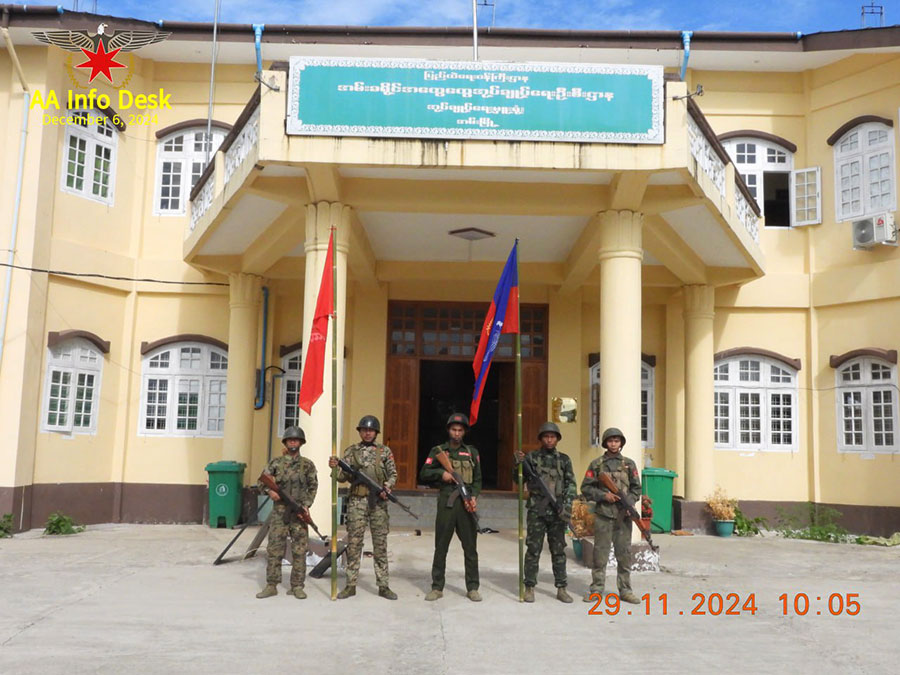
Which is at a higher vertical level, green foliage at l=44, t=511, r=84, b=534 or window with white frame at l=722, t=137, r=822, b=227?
window with white frame at l=722, t=137, r=822, b=227

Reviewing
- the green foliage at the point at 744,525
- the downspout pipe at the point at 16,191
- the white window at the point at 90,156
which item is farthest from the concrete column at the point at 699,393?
the downspout pipe at the point at 16,191

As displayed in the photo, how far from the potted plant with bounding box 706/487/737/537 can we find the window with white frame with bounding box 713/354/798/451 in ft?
4.05

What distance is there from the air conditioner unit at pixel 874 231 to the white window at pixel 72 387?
12.3m

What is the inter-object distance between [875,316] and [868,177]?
88.6 inches

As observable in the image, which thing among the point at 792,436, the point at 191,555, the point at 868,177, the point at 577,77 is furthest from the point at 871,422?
the point at 191,555

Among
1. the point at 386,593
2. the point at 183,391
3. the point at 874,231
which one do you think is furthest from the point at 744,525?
the point at 183,391

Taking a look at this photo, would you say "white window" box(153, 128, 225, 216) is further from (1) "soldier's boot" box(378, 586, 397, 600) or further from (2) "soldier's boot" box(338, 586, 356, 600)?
(1) "soldier's boot" box(378, 586, 397, 600)

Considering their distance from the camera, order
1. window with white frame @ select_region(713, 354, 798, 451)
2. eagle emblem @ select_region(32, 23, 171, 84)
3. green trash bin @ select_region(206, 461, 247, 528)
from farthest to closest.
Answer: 1. window with white frame @ select_region(713, 354, 798, 451)
2. green trash bin @ select_region(206, 461, 247, 528)
3. eagle emblem @ select_region(32, 23, 171, 84)

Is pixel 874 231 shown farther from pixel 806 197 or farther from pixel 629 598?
pixel 629 598

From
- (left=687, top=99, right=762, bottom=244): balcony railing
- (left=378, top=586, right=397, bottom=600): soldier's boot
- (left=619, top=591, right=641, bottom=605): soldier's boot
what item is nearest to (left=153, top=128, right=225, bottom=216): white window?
(left=687, top=99, right=762, bottom=244): balcony railing

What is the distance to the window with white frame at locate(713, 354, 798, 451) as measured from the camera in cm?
1399

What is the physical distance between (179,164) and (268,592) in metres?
9.28

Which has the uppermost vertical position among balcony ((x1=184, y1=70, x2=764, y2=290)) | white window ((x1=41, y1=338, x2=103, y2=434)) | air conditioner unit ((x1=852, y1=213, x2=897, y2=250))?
air conditioner unit ((x1=852, y1=213, x2=897, y2=250))

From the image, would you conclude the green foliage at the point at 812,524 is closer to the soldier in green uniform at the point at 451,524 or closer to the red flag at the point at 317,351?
the soldier in green uniform at the point at 451,524
